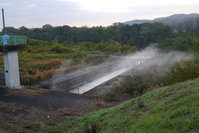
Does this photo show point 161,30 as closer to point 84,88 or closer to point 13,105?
point 84,88

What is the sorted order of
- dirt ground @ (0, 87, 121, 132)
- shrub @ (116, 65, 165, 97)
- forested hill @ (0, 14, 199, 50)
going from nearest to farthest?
dirt ground @ (0, 87, 121, 132) < shrub @ (116, 65, 165, 97) < forested hill @ (0, 14, 199, 50)

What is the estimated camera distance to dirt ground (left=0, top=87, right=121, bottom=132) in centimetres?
644

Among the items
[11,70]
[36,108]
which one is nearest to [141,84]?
[36,108]

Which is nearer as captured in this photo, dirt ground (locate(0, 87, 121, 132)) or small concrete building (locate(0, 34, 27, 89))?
dirt ground (locate(0, 87, 121, 132))

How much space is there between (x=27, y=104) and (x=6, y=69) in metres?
4.20

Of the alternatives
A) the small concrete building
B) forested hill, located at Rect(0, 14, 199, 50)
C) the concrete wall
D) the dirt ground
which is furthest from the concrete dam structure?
forested hill, located at Rect(0, 14, 199, 50)

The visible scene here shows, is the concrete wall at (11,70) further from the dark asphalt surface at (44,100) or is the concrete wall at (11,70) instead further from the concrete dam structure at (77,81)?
the concrete dam structure at (77,81)

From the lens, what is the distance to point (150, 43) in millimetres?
51688

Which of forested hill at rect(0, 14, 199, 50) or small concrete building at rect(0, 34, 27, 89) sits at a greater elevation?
forested hill at rect(0, 14, 199, 50)

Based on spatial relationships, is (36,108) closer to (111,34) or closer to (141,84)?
(141,84)

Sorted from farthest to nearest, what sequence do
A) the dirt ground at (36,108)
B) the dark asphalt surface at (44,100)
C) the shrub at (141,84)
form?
the shrub at (141,84)
the dark asphalt surface at (44,100)
the dirt ground at (36,108)

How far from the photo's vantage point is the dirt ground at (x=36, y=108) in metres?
6.44

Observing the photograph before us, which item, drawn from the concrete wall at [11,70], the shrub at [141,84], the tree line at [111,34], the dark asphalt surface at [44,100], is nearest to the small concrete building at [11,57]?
the concrete wall at [11,70]

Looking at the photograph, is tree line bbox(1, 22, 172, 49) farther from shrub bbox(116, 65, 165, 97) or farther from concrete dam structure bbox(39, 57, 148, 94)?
shrub bbox(116, 65, 165, 97)
